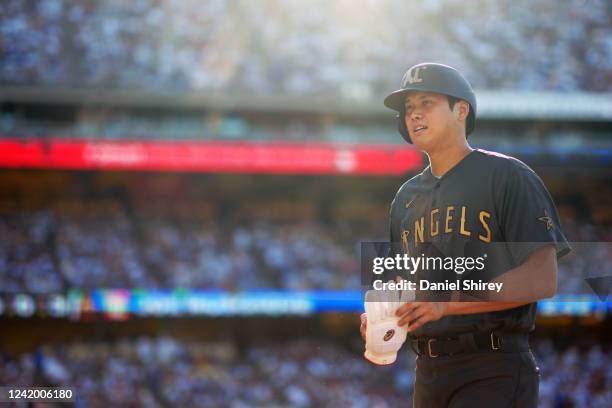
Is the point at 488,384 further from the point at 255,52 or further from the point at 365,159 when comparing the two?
the point at 255,52

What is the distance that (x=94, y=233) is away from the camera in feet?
51.5

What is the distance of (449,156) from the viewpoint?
2.70 m

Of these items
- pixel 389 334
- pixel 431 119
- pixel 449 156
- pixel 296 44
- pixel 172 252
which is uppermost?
pixel 431 119

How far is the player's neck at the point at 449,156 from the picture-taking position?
2.68 meters

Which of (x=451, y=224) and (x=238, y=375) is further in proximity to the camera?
(x=238, y=375)

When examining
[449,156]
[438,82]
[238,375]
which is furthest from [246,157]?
[438,82]

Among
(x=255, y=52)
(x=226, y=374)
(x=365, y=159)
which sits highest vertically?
(x=255, y=52)

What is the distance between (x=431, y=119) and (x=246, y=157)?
13259 mm

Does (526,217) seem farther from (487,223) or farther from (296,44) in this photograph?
(296,44)

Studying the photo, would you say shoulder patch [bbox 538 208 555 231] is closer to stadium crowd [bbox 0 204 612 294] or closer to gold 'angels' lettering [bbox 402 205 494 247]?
gold 'angels' lettering [bbox 402 205 494 247]

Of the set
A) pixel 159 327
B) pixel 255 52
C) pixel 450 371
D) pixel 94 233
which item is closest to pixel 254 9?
pixel 255 52

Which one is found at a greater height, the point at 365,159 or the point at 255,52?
the point at 255,52

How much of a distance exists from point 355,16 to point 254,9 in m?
2.04

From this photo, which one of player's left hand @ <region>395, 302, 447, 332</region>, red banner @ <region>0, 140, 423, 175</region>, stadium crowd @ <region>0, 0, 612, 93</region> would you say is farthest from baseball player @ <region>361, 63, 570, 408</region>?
stadium crowd @ <region>0, 0, 612, 93</region>
